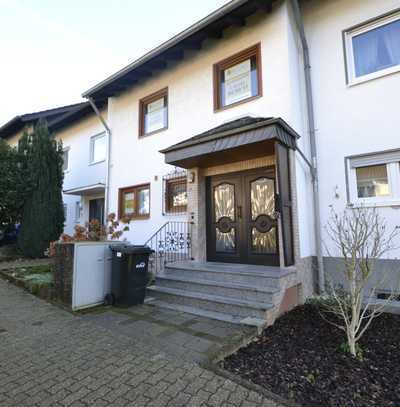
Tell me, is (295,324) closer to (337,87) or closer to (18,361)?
(18,361)

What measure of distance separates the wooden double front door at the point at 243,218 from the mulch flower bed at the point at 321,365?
1.91 metres

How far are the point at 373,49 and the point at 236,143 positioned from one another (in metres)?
3.42

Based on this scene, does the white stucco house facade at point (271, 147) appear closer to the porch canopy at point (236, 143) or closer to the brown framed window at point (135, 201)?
the porch canopy at point (236, 143)

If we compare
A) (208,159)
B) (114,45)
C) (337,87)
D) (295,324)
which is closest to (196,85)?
(208,159)

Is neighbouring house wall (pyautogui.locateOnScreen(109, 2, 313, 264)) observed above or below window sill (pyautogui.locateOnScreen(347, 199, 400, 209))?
above

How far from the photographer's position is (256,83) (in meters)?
6.16

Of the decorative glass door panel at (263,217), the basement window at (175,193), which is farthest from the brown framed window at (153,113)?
the decorative glass door panel at (263,217)

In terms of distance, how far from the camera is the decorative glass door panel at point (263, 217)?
5.49 metres

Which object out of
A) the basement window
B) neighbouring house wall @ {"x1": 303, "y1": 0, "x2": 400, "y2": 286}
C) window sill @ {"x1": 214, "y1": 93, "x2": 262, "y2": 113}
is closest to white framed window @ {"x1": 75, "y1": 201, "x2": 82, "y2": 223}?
the basement window

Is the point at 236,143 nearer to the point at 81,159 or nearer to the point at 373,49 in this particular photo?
the point at 373,49

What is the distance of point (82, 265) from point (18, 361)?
6.33 ft

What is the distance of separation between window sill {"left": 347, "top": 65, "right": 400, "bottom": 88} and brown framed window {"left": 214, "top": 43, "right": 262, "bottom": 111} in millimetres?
1832

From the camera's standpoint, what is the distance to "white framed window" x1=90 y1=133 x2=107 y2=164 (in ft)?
35.5

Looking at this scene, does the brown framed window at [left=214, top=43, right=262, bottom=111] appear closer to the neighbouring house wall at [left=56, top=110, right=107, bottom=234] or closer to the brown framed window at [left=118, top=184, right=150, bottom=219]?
the brown framed window at [left=118, top=184, right=150, bottom=219]
